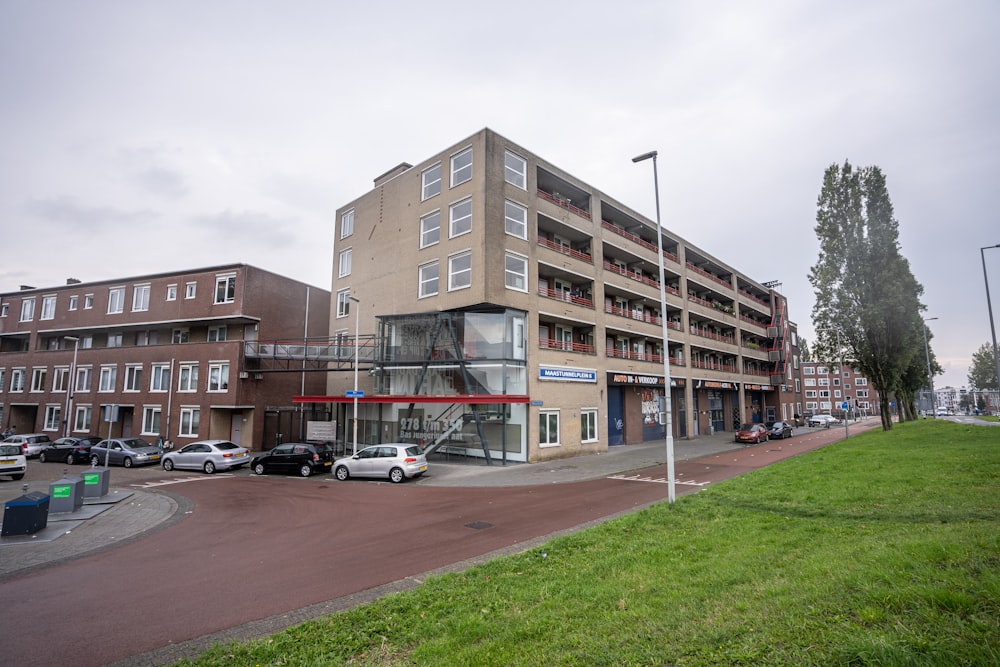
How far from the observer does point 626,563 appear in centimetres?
716

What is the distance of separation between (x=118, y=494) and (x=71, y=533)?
21.0ft

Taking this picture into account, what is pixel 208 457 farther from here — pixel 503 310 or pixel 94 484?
pixel 503 310

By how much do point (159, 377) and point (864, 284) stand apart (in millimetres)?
46969

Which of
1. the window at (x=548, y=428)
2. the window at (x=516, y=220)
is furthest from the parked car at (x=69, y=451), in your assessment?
the window at (x=516, y=220)

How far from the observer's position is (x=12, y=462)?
21516mm

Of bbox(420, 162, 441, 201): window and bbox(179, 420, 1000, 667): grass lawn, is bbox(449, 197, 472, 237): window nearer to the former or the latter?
bbox(420, 162, 441, 201): window

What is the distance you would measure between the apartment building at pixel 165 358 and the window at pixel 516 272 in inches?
577

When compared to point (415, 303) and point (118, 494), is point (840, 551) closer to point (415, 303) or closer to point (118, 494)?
point (118, 494)

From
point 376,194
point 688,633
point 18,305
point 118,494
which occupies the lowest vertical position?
point 118,494

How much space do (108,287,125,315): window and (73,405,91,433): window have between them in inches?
305

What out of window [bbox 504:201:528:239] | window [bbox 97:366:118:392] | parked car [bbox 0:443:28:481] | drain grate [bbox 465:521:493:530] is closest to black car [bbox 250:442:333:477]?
parked car [bbox 0:443:28:481]

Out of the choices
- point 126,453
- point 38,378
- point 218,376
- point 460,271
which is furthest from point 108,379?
point 460,271

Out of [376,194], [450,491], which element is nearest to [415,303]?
[376,194]

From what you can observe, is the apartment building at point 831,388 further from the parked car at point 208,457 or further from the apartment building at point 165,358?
the parked car at point 208,457
